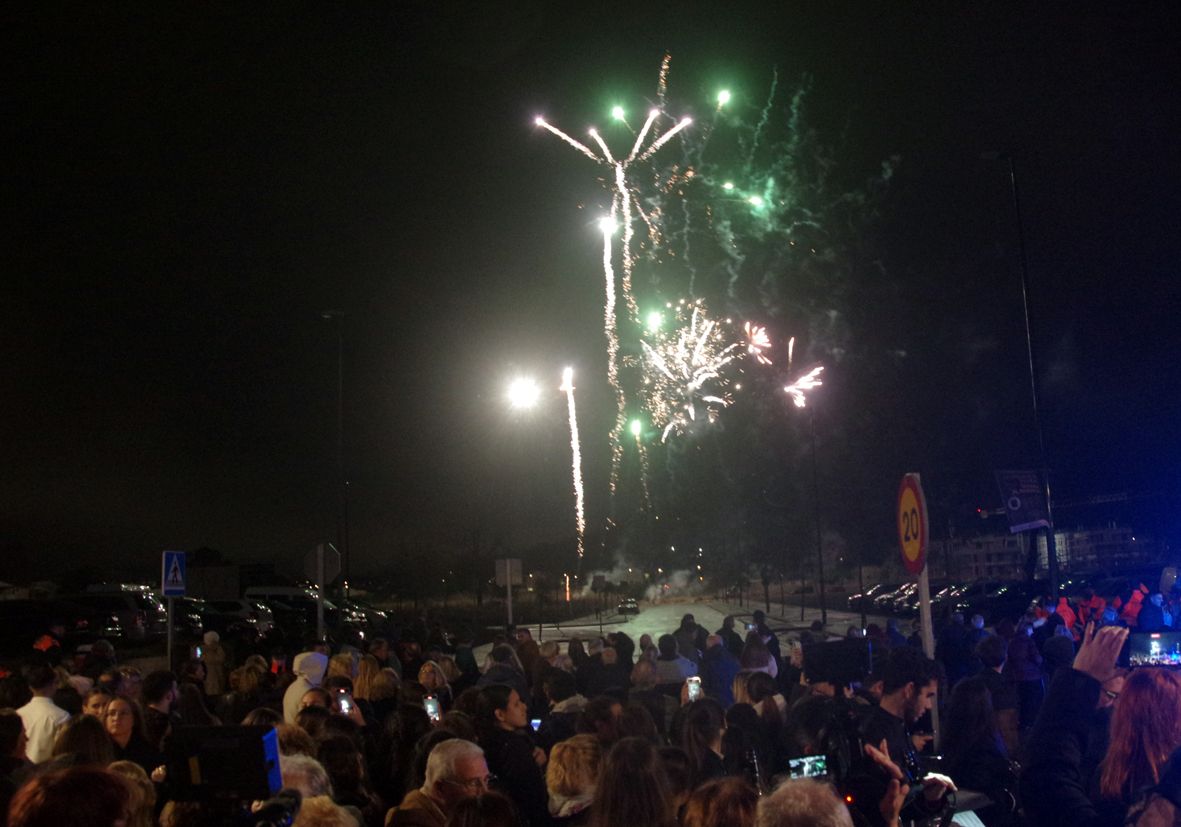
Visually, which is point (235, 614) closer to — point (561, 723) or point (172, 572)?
point (172, 572)

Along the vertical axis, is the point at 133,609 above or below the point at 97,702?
above

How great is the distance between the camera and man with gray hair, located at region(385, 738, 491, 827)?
584 cm

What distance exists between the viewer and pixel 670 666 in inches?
529

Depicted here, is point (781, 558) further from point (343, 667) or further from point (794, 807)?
point (794, 807)

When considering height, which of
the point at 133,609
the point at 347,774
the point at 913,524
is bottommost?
the point at 347,774

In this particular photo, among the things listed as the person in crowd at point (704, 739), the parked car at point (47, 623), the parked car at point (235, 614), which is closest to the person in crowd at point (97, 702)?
the person in crowd at point (704, 739)

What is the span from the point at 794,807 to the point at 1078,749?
2.81 metres

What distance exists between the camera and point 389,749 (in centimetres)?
823

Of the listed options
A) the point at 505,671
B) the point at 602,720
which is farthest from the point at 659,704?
the point at 602,720

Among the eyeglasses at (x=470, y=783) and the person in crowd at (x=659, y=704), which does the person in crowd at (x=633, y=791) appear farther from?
the person in crowd at (x=659, y=704)

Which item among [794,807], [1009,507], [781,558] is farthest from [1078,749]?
[781,558]

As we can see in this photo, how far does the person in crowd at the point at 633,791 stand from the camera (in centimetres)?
519

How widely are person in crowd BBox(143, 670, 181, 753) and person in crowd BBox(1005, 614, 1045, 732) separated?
29.6 ft

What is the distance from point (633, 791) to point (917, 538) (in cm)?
469
